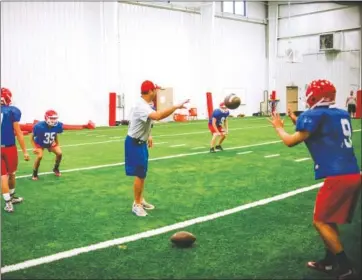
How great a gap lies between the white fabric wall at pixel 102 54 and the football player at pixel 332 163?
18406mm

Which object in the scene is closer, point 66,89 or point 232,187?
point 232,187

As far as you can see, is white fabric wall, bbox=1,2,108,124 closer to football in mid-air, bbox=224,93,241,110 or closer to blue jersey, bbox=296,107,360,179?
football in mid-air, bbox=224,93,241,110

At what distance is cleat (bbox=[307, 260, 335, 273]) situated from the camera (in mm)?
3914

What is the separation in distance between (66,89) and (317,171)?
2026cm

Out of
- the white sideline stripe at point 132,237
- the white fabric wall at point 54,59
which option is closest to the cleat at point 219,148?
the white sideline stripe at point 132,237

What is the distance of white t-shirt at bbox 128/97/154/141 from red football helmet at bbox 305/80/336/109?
2407 mm

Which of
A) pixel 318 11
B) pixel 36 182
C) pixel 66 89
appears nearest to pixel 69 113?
pixel 66 89

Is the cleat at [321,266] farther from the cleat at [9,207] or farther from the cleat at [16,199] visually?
the cleat at [16,199]

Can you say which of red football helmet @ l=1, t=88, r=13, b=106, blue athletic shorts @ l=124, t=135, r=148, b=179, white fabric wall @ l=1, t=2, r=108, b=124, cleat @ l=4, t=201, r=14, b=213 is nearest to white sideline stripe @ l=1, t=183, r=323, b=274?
blue athletic shorts @ l=124, t=135, r=148, b=179

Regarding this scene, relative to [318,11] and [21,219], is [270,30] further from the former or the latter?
[21,219]

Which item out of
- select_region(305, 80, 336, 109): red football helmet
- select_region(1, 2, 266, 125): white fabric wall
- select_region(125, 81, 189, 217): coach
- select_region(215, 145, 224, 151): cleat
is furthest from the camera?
select_region(1, 2, 266, 125): white fabric wall

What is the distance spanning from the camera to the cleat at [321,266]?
12.8 feet

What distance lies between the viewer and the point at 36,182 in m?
8.41

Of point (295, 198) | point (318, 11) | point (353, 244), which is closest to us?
point (353, 244)
